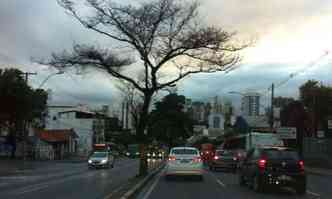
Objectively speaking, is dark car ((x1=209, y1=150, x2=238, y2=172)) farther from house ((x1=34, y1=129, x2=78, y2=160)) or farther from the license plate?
house ((x1=34, y1=129, x2=78, y2=160))

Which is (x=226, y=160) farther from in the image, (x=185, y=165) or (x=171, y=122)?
(x=171, y=122)

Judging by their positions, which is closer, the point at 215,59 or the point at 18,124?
the point at 215,59

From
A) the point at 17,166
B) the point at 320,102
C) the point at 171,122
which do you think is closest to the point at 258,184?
the point at 17,166

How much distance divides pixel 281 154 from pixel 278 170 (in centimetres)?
73

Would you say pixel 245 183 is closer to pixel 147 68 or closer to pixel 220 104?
pixel 147 68

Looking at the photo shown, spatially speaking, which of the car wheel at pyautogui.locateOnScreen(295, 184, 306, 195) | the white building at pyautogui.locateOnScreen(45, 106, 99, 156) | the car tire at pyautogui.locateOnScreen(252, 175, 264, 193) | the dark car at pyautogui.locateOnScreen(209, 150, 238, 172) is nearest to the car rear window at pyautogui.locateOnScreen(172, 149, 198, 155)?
the car tire at pyautogui.locateOnScreen(252, 175, 264, 193)

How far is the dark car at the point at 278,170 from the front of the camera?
22.1m

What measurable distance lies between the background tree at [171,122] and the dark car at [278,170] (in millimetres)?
79749

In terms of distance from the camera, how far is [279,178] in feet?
72.5

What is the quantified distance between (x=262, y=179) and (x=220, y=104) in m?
150

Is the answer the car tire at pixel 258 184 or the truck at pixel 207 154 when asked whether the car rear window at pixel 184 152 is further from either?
the truck at pixel 207 154

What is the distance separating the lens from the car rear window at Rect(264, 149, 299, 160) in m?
22.5

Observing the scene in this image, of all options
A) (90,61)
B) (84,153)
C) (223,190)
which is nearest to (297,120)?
(84,153)

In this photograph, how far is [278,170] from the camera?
22.2m
